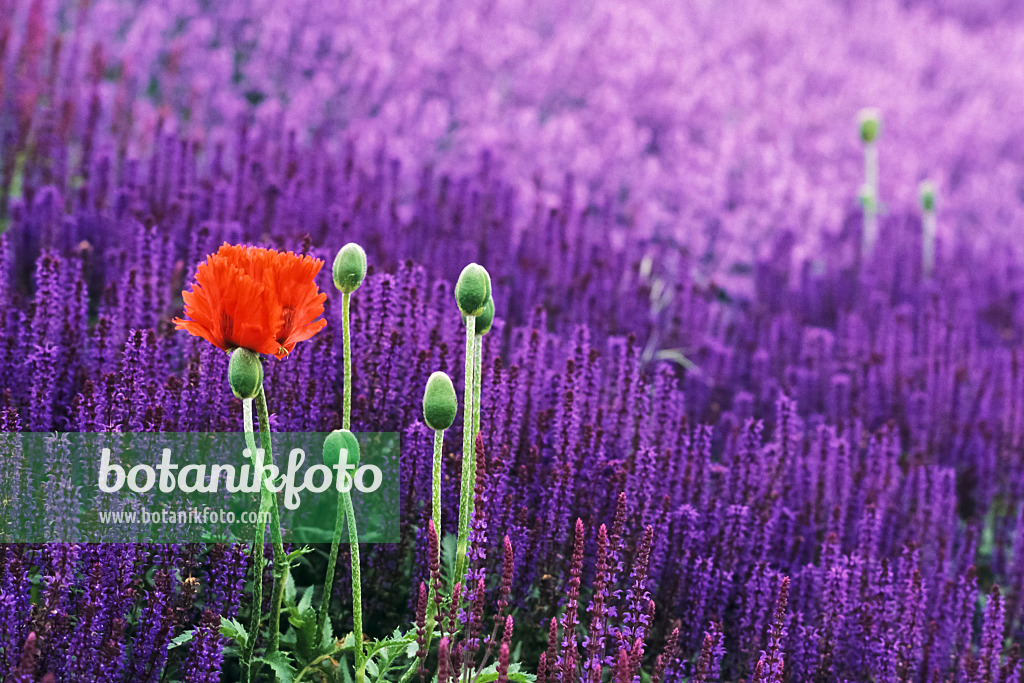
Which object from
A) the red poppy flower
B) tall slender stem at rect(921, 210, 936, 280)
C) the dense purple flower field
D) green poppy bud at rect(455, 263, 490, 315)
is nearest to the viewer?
the red poppy flower

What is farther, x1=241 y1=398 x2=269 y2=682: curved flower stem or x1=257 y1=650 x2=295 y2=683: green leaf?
x1=257 y1=650 x2=295 y2=683: green leaf

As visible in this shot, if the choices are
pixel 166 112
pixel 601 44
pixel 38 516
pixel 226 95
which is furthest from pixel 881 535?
pixel 601 44

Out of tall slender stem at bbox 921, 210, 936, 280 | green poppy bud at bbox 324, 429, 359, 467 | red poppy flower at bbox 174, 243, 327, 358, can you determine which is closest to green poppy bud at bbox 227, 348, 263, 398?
red poppy flower at bbox 174, 243, 327, 358

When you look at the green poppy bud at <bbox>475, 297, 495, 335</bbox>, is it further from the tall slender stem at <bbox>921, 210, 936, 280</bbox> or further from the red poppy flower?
the tall slender stem at <bbox>921, 210, 936, 280</bbox>

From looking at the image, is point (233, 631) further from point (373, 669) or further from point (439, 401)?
point (439, 401)

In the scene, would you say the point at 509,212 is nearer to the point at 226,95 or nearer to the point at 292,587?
the point at 226,95

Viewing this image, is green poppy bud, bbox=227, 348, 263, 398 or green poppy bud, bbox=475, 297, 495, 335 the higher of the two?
green poppy bud, bbox=475, 297, 495, 335

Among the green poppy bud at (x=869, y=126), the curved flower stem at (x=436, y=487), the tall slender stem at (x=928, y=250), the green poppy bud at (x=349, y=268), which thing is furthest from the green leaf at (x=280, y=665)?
the green poppy bud at (x=869, y=126)
